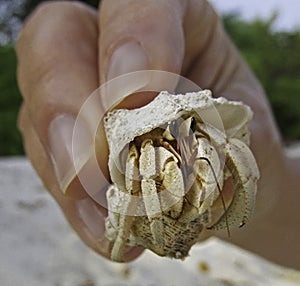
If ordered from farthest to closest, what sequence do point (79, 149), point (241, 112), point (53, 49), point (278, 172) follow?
point (278, 172) < point (53, 49) < point (79, 149) < point (241, 112)

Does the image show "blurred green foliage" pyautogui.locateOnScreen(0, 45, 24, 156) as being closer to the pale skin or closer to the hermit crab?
the pale skin

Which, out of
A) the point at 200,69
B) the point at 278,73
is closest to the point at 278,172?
the point at 200,69

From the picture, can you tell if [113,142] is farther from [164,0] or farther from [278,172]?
[278,172]

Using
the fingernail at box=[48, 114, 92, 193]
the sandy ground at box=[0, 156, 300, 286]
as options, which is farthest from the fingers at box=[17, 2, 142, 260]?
the sandy ground at box=[0, 156, 300, 286]

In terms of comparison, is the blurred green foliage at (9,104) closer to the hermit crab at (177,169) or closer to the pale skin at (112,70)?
the pale skin at (112,70)

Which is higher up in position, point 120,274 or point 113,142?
point 113,142

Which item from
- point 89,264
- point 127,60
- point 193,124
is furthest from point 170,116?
point 89,264
